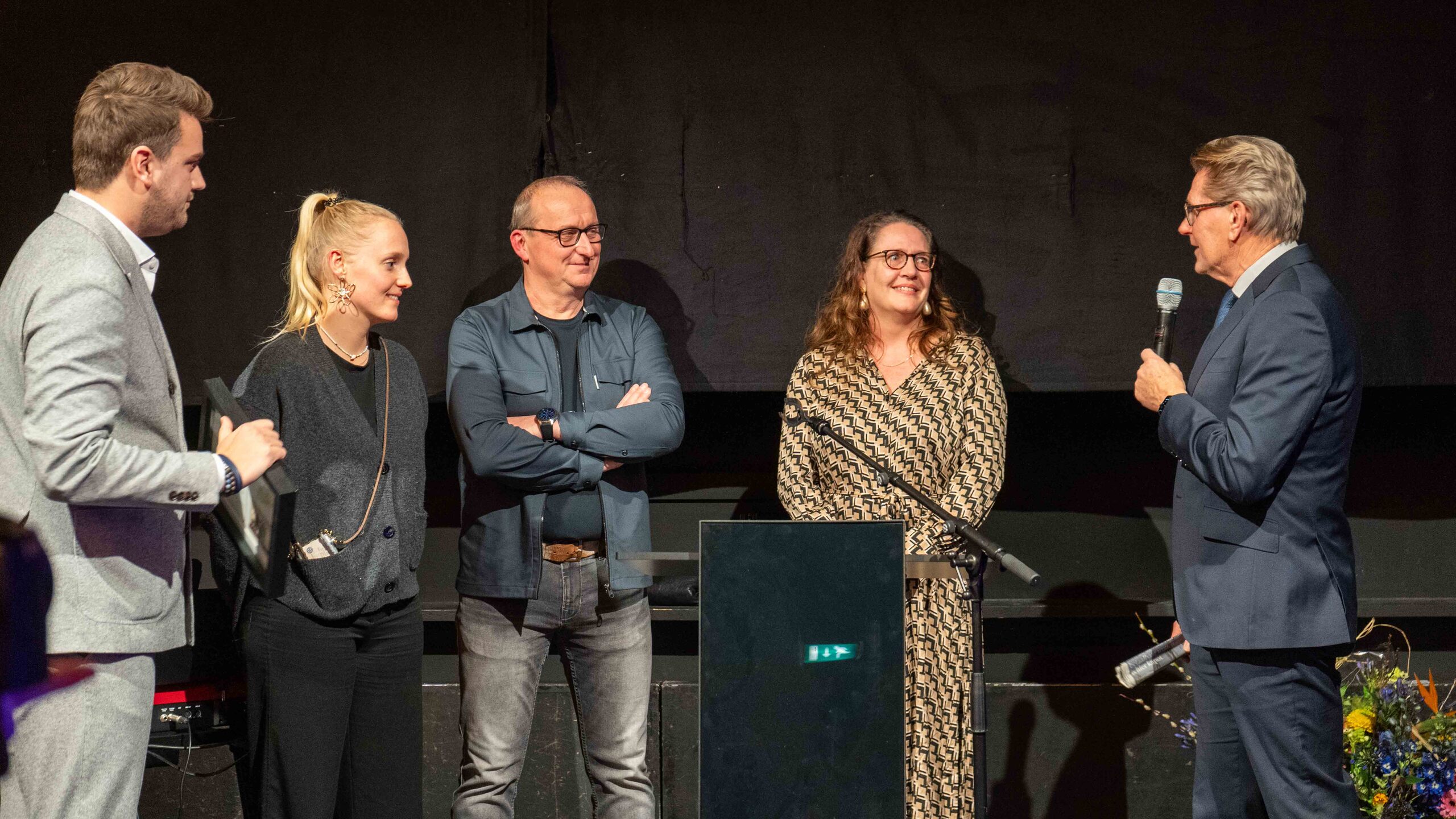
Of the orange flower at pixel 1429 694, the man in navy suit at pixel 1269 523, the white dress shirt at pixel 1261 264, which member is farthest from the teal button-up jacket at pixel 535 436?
the orange flower at pixel 1429 694

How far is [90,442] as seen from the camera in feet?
6.18

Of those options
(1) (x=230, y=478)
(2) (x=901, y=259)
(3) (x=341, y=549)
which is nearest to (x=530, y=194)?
(2) (x=901, y=259)

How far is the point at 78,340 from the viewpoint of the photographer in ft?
6.27

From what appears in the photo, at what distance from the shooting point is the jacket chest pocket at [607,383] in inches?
124

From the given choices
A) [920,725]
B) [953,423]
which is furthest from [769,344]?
[920,725]

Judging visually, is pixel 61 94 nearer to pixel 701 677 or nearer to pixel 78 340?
pixel 78 340

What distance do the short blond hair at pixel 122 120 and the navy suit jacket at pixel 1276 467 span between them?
6.71ft

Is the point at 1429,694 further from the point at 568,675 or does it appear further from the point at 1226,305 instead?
the point at 568,675

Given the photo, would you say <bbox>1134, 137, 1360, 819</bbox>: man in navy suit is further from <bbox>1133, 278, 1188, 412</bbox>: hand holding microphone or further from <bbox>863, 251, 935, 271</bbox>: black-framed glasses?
<bbox>863, 251, 935, 271</bbox>: black-framed glasses

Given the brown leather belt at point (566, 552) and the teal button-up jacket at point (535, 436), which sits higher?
the teal button-up jacket at point (535, 436)

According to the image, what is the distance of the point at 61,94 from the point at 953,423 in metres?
2.80

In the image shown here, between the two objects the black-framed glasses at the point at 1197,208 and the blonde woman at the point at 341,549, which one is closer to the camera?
the blonde woman at the point at 341,549

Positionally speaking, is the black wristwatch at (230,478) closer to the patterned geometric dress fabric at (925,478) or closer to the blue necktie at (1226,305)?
the patterned geometric dress fabric at (925,478)

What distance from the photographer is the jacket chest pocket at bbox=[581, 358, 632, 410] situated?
3146 millimetres
